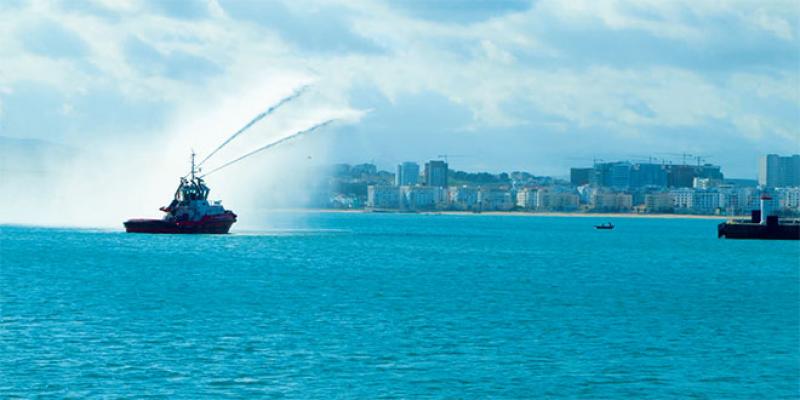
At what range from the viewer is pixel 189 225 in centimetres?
13275

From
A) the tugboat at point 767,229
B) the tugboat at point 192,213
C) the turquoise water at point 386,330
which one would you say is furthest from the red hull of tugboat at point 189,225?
the tugboat at point 767,229

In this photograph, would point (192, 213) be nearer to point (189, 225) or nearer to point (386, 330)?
point (189, 225)

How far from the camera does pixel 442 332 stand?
48.5 m

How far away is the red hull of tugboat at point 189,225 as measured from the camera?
13300 cm

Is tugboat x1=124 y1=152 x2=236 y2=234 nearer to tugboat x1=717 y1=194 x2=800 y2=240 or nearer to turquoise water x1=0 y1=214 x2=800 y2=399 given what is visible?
turquoise water x1=0 y1=214 x2=800 y2=399

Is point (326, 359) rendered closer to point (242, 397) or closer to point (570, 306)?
point (242, 397)

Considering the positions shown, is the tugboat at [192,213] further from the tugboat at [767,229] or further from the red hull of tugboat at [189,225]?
the tugboat at [767,229]

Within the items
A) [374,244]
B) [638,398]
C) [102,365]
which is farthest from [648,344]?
[374,244]

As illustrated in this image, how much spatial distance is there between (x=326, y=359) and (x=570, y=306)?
80.9 feet

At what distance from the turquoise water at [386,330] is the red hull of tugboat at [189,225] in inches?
1400

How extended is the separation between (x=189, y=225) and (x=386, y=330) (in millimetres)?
87262

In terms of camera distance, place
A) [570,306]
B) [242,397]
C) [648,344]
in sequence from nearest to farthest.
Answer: [242,397], [648,344], [570,306]

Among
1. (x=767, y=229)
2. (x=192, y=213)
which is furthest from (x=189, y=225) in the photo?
(x=767, y=229)

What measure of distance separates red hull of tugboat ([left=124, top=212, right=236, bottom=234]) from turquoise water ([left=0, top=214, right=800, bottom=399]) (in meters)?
35.5
